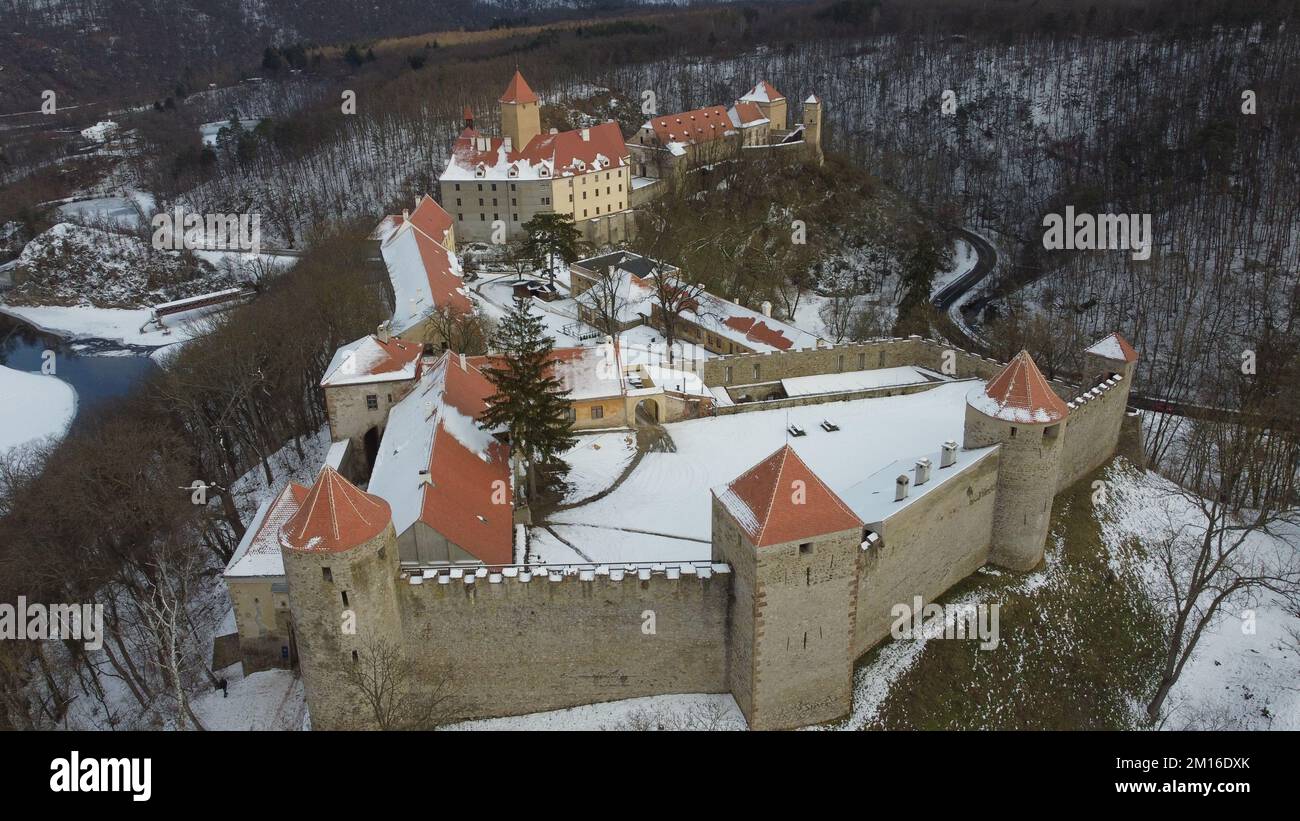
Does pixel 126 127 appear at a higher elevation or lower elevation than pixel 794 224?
higher

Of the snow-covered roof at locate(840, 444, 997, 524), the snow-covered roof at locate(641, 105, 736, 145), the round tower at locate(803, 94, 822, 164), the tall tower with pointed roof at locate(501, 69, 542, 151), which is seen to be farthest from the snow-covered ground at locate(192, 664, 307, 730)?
the round tower at locate(803, 94, 822, 164)

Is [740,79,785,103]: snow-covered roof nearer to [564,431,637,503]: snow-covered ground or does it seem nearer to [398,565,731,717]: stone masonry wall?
[564,431,637,503]: snow-covered ground

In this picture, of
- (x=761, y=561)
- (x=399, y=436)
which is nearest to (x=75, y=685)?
(x=399, y=436)

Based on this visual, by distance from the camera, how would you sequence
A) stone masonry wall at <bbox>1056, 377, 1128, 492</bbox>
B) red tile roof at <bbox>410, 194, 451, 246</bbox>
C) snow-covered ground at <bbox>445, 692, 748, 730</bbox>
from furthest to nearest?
red tile roof at <bbox>410, 194, 451, 246</bbox> → stone masonry wall at <bbox>1056, 377, 1128, 492</bbox> → snow-covered ground at <bbox>445, 692, 748, 730</bbox>

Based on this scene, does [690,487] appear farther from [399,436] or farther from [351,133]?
[351,133]

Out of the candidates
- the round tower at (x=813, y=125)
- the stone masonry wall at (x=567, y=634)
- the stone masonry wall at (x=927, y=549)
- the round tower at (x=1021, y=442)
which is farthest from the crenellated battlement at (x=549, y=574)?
the round tower at (x=813, y=125)

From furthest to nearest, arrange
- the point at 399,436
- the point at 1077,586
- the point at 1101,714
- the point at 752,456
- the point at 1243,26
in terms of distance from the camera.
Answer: the point at 1243,26 → the point at 752,456 → the point at 399,436 → the point at 1077,586 → the point at 1101,714

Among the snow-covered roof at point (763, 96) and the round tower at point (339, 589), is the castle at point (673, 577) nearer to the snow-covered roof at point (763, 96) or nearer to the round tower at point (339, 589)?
the round tower at point (339, 589)
